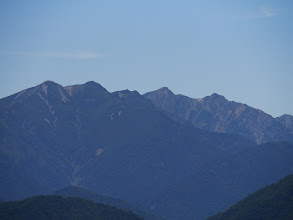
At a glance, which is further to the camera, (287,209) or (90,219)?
(90,219)

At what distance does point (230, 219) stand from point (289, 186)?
2033cm

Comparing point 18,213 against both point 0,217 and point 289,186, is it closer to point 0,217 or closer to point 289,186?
point 0,217

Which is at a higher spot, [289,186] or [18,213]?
[289,186]

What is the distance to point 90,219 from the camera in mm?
199875

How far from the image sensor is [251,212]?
197 metres

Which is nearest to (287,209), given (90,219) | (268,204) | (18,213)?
(268,204)

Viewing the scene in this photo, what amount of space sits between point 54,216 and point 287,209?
222 ft

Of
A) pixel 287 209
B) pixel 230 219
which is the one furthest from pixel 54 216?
pixel 287 209

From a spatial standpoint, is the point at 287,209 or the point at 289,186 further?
the point at 289,186

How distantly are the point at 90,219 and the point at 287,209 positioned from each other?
2274 inches

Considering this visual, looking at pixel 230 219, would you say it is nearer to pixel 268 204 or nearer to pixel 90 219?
pixel 268 204

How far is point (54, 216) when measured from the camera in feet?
651

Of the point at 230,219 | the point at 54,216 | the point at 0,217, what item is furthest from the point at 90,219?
the point at 230,219

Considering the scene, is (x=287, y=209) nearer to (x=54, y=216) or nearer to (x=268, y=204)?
(x=268, y=204)
